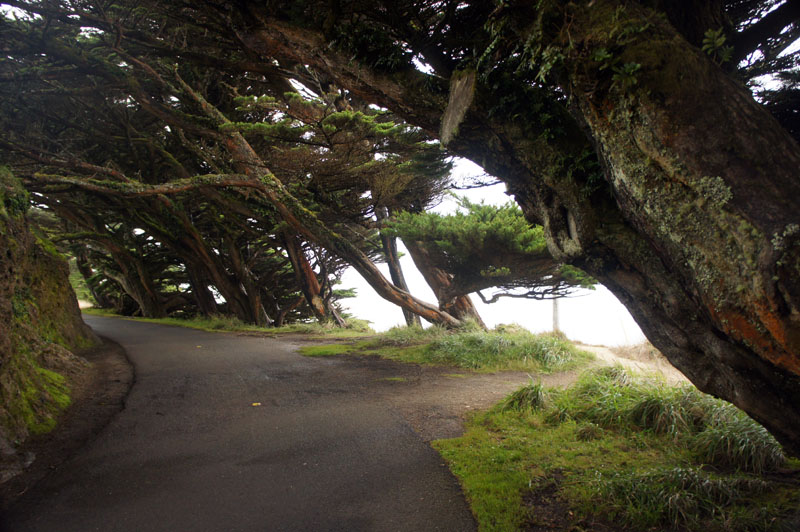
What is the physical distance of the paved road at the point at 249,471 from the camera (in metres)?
2.52

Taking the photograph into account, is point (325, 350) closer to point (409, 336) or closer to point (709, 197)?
point (409, 336)

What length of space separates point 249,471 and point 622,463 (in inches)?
114

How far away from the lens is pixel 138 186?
27.2 ft

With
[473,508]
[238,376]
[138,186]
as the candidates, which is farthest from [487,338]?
[138,186]

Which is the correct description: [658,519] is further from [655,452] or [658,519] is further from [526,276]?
[526,276]

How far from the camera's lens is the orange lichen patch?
1850mm

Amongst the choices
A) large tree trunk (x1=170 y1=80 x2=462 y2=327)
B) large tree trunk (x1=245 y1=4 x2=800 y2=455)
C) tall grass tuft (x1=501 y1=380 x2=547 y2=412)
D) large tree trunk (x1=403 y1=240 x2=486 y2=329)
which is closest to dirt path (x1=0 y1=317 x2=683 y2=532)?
tall grass tuft (x1=501 y1=380 x2=547 y2=412)

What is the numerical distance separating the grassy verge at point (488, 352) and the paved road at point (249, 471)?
7.98 feet

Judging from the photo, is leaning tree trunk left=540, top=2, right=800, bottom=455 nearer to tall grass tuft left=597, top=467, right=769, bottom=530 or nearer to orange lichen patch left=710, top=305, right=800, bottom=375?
orange lichen patch left=710, top=305, right=800, bottom=375

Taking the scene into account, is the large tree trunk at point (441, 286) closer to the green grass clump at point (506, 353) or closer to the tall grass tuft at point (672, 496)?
the green grass clump at point (506, 353)

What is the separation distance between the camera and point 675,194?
2.12 meters

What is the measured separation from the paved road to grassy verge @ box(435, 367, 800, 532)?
38cm

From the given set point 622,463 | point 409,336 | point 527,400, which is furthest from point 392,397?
point 409,336

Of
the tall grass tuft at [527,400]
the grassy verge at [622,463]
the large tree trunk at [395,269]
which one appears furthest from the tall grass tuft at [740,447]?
the large tree trunk at [395,269]
